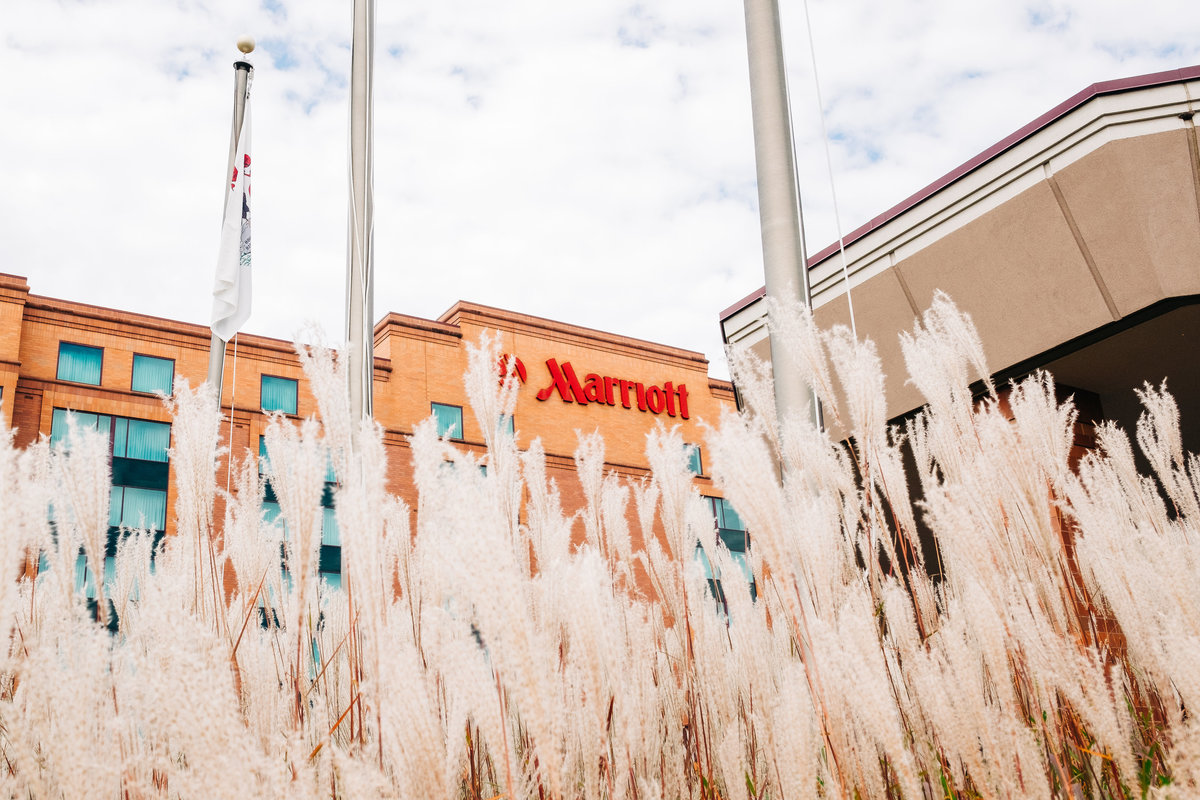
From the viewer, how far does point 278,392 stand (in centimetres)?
2194

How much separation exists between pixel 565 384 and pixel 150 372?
11.2m

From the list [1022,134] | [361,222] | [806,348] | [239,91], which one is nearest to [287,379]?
[239,91]

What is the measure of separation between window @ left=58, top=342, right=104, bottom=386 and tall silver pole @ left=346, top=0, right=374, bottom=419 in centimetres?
1707

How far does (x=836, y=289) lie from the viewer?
675 cm

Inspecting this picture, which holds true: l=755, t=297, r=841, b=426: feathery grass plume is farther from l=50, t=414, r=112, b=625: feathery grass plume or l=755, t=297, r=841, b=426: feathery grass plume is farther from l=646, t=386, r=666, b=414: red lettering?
l=646, t=386, r=666, b=414: red lettering

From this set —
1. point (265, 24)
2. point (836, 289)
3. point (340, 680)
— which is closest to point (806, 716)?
point (340, 680)

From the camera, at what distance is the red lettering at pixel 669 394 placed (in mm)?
28641

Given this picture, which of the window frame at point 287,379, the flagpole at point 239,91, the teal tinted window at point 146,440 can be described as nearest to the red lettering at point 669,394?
the window frame at point 287,379

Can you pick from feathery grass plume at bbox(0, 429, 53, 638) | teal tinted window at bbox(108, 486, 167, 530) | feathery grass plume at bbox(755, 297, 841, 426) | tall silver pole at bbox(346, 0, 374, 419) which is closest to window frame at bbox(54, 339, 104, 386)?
teal tinted window at bbox(108, 486, 167, 530)

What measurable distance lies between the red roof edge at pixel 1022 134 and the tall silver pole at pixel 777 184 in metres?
1.40

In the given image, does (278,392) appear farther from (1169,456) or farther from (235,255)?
(1169,456)

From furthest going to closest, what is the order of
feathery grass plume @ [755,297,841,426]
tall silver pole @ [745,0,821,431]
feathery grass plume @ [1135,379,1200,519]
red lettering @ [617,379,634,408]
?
red lettering @ [617,379,634,408] → feathery grass plume @ [1135,379,1200,519] → tall silver pole @ [745,0,821,431] → feathery grass plume @ [755,297,841,426]

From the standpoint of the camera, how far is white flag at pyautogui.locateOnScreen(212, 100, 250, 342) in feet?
24.3

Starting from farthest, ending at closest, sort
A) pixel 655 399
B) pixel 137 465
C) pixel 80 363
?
1. pixel 655 399
2. pixel 80 363
3. pixel 137 465
